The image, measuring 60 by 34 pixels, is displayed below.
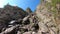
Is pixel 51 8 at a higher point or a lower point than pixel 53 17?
higher

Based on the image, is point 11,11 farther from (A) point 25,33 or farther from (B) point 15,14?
(A) point 25,33

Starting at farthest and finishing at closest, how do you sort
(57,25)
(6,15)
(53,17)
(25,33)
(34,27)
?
1. (6,15)
2. (34,27)
3. (25,33)
4. (53,17)
5. (57,25)

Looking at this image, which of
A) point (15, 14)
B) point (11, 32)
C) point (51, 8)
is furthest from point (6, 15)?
point (51, 8)

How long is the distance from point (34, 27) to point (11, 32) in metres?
5.51

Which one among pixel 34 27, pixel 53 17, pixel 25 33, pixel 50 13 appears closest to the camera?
pixel 53 17

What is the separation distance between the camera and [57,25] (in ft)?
77.2

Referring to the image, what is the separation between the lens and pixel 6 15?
53.0 meters

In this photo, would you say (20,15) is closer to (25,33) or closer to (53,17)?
(25,33)

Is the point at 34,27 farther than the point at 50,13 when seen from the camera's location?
Yes

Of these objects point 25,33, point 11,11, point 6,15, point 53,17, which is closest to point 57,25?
point 53,17

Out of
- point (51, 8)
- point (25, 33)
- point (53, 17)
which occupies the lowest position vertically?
point (25, 33)

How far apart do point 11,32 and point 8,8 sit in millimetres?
28497

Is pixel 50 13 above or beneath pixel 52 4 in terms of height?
beneath

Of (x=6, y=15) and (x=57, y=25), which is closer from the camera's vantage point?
(x=57, y=25)
